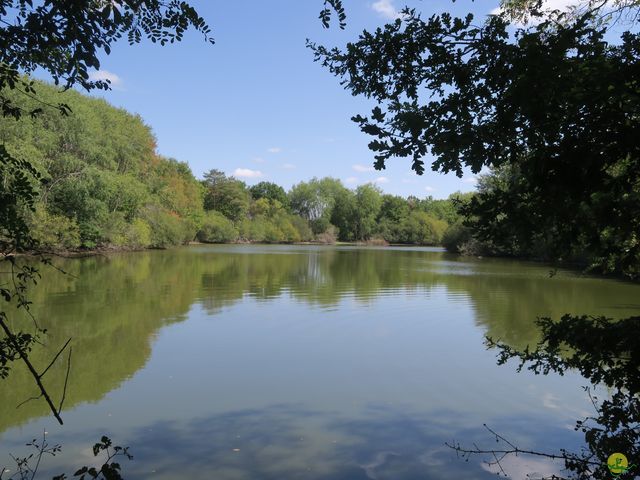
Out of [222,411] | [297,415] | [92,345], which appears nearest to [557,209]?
[297,415]

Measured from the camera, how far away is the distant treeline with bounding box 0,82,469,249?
2589 centimetres

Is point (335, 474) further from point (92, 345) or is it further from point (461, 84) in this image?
point (92, 345)

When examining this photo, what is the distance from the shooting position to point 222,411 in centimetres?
566

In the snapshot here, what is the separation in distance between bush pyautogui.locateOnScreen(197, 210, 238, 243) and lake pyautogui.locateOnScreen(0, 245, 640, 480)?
152ft

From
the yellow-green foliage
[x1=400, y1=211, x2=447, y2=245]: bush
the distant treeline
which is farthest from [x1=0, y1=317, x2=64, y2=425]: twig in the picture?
[x1=400, y1=211, x2=447, y2=245]: bush

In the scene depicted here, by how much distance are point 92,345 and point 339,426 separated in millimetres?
5210

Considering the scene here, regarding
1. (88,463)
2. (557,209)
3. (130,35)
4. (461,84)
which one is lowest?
(88,463)

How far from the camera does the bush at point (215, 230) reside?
59.7 metres

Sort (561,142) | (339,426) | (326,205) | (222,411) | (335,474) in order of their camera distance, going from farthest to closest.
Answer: (326,205) → (222,411) → (339,426) → (335,474) → (561,142)

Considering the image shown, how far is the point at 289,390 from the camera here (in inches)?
255

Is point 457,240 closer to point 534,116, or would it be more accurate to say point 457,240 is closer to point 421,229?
point 421,229

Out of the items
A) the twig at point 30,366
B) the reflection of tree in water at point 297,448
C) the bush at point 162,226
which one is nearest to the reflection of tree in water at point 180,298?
the twig at point 30,366

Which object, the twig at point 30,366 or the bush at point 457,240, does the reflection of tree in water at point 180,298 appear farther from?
the bush at point 457,240

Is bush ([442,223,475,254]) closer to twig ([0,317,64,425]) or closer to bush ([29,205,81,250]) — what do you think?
bush ([29,205,81,250])
